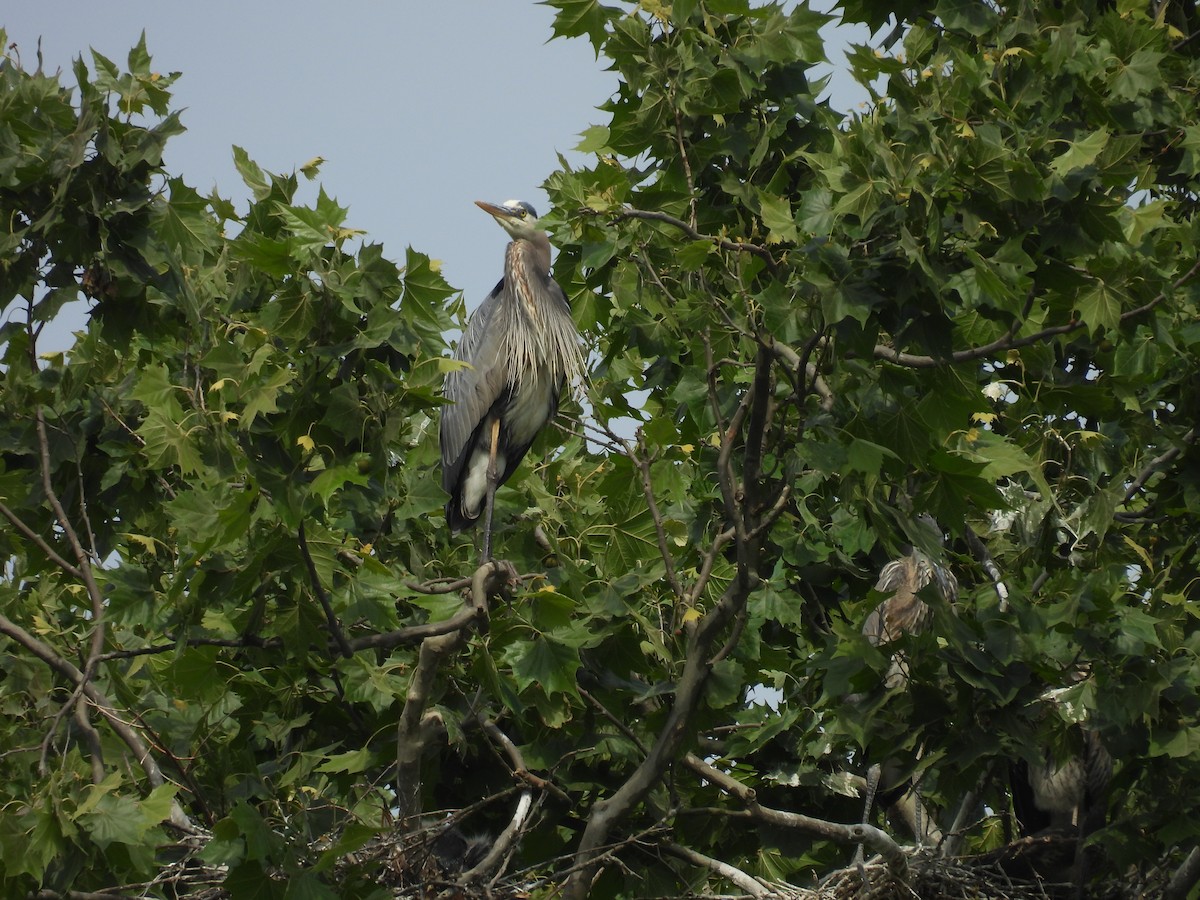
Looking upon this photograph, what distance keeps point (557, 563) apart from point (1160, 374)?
2481 millimetres

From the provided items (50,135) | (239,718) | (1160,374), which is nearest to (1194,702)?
(1160,374)

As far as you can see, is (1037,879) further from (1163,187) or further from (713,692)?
(1163,187)

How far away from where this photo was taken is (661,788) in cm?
579

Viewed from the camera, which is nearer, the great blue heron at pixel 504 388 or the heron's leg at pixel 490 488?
the heron's leg at pixel 490 488

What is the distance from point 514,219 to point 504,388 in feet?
4.08

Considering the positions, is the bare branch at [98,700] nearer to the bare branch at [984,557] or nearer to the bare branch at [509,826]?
the bare branch at [509,826]

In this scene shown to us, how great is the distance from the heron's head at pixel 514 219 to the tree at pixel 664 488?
200 cm

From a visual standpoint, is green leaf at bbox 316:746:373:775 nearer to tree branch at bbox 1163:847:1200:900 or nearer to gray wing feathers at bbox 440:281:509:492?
gray wing feathers at bbox 440:281:509:492

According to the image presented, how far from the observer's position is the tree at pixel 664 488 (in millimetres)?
3822

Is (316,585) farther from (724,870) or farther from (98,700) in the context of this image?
(724,870)

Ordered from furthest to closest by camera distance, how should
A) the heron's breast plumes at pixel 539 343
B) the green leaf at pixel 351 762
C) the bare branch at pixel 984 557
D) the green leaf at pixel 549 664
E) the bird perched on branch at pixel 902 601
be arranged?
1. the heron's breast plumes at pixel 539 343
2. the bird perched on branch at pixel 902 601
3. the bare branch at pixel 984 557
4. the green leaf at pixel 351 762
5. the green leaf at pixel 549 664

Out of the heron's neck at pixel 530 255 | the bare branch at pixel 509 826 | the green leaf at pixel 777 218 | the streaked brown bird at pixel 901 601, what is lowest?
the bare branch at pixel 509 826

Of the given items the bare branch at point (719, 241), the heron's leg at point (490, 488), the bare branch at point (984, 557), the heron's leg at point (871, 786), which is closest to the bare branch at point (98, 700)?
the heron's leg at point (490, 488)

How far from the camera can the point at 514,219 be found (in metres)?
7.71
